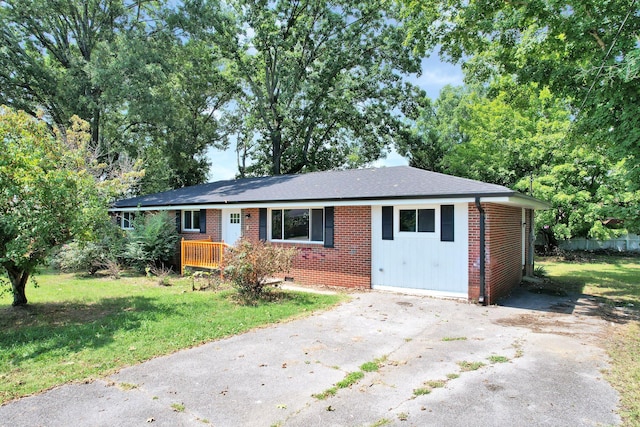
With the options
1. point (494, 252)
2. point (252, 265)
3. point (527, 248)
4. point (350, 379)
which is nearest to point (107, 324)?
point (252, 265)

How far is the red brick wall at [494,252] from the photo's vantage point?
8.98 m

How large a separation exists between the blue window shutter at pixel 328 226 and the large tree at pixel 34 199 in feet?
19.6

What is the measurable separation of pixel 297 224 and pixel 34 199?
7.43 m

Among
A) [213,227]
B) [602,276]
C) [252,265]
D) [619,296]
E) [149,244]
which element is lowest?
[602,276]

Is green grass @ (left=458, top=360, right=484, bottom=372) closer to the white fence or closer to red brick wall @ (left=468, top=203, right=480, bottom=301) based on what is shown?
red brick wall @ (left=468, top=203, right=480, bottom=301)

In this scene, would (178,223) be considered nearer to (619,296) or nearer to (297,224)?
(297,224)

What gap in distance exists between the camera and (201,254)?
1316 centimetres

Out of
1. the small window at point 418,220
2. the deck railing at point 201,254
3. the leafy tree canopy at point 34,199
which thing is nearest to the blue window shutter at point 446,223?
the small window at point 418,220

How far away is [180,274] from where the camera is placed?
1391 cm

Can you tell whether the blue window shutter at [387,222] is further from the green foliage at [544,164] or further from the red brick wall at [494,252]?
the green foliage at [544,164]

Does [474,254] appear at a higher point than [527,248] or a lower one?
higher

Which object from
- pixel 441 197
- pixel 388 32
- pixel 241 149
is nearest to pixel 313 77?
pixel 388 32

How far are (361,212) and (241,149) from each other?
2512 cm

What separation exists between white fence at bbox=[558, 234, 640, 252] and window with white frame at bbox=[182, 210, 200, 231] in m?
20.8
